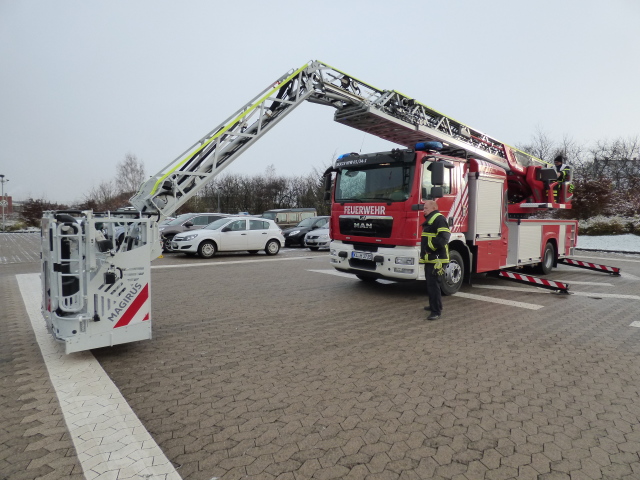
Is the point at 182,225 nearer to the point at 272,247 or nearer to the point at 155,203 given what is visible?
the point at 272,247

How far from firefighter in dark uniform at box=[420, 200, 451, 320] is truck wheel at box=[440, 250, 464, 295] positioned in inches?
61.5

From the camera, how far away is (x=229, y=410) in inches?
134

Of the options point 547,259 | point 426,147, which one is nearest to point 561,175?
point 547,259

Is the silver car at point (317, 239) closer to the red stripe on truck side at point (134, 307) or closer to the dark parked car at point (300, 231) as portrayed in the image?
the dark parked car at point (300, 231)

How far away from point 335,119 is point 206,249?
304 inches

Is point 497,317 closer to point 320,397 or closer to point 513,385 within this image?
point 513,385

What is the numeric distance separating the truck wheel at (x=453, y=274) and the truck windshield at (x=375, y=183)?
1694 mm

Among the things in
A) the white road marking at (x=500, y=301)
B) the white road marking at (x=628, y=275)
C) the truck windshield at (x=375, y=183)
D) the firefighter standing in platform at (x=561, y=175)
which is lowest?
the white road marking at (x=500, y=301)

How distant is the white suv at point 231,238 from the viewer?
1460 cm

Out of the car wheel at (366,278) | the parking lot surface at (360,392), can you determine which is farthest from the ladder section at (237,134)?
the car wheel at (366,278)

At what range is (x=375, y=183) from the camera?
7.92 m

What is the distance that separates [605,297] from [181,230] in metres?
14.5

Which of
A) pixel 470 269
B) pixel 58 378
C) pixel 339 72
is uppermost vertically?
pixel 339 72

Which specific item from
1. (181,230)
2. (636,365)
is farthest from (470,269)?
(181,230)
